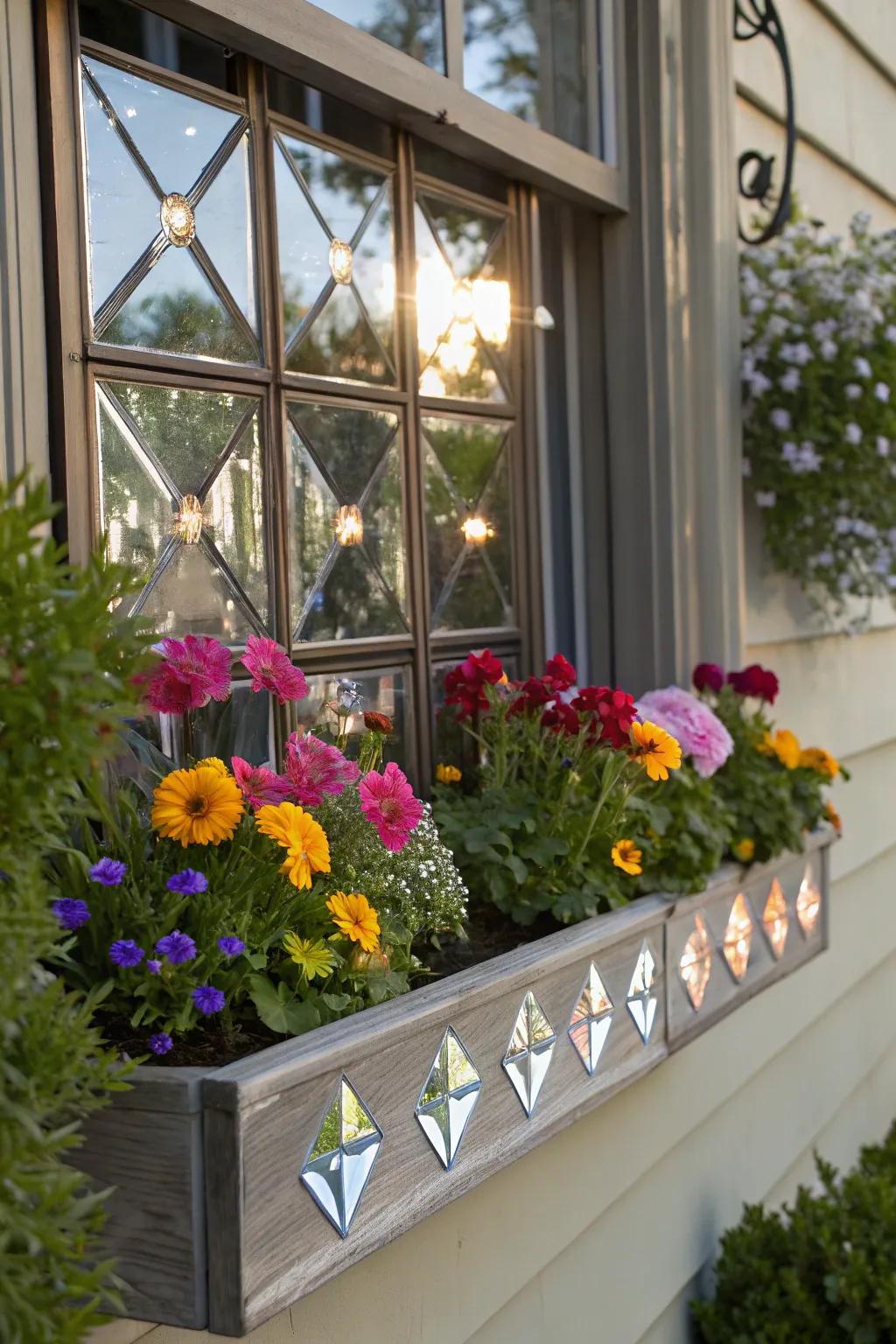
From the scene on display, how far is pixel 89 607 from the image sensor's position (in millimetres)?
767

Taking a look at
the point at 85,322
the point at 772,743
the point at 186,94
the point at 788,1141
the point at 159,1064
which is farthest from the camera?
the point at 788,1141

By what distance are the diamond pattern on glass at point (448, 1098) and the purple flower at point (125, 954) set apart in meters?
0.33

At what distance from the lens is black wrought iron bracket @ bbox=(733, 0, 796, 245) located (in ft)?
7.95

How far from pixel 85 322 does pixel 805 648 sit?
1.98 m

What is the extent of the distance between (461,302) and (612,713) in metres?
0.74

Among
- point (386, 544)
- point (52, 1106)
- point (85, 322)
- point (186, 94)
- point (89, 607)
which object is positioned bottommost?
point (52, 1106)

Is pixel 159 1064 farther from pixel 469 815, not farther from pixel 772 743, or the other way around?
pixel 772 743

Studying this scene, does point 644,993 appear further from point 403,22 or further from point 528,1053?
point 403,22

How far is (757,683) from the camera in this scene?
2305mm

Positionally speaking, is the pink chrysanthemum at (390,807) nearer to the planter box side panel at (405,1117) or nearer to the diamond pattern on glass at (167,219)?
the planter box side panel at (405,1117)

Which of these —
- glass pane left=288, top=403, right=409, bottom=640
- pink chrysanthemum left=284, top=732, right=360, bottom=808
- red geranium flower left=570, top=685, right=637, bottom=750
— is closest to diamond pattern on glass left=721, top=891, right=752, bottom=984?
red geranium flower left=570, top=685, right=637, bottom=750

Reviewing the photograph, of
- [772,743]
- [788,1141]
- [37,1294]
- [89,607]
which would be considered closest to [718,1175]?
[788,1141]

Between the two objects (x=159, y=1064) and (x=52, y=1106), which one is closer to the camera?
(x=52, y=1106)

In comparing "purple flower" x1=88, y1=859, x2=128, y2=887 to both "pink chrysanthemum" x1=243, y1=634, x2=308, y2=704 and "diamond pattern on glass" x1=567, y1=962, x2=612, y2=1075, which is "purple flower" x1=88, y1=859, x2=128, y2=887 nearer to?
"pink chrysanthemum" x1=243, y1=634, x2=308, y2=704
